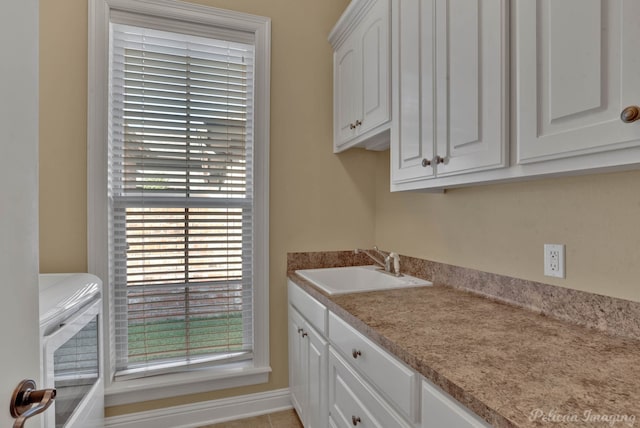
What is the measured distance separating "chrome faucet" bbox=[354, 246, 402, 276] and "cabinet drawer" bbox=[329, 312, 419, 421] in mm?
667

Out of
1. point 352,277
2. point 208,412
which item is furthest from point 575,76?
point 208,412

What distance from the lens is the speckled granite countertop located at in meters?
0.62

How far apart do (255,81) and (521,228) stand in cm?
169

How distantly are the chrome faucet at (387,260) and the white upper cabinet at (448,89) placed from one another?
1.80 ft

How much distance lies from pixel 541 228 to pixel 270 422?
183 cm

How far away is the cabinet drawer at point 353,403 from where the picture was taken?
1.04m

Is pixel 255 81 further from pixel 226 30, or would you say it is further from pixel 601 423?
pixel 601 423

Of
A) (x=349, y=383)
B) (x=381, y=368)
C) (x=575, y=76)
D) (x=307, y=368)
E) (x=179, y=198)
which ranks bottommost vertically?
(x=307, y=368)

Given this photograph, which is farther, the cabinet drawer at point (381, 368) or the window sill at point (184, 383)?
the window sill at point (184, 383)

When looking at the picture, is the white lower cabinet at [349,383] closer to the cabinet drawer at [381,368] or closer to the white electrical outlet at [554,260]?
the cabinet drawer at [381,368]

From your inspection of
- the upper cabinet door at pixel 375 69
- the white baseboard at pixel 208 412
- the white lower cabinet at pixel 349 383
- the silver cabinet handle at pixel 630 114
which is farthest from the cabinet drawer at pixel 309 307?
the silver cabinet handle at pixel 630 114

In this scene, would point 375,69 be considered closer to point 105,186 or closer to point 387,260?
point 387,260

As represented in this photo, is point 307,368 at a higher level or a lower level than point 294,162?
lower

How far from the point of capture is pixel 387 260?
202 centimetres
